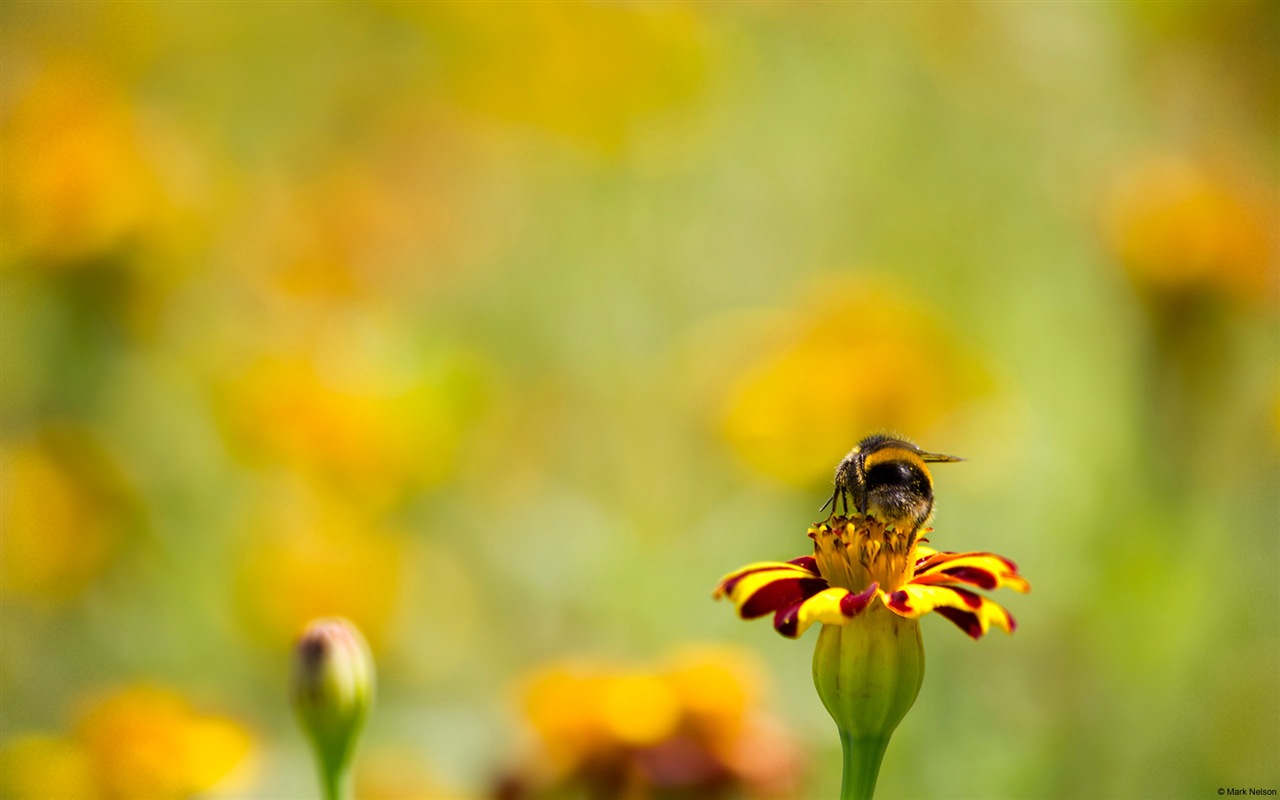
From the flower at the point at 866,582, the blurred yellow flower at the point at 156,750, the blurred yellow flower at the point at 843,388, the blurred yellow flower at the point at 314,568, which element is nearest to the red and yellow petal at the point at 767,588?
the flower at the point at 866,582

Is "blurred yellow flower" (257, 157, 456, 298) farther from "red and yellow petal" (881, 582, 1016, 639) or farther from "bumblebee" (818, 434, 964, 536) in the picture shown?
"red and yellow petal" (881, 582, 1016, 639)

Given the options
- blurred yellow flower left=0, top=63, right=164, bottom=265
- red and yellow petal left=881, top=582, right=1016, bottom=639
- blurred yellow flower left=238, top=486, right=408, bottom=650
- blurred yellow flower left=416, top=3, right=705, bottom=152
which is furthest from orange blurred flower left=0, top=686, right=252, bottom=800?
blurred yellow flower left=416, top=3, right=705, bottom=152

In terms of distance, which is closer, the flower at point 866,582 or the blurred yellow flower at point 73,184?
the flower at point 866,582

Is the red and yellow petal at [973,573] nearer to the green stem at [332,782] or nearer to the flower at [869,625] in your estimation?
the flower at [869,625]

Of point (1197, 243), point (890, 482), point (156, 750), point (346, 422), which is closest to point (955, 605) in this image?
point (890, 482)

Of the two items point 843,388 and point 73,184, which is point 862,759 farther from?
point 73,184

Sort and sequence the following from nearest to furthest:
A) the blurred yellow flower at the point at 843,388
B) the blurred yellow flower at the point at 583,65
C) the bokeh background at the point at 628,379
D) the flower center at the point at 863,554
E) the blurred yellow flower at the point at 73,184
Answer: the flower center at the point at 863,554
the bokeh background at the point at 628,379
the blurred yellow flower at the point at 843,388
the blurred yellow flower at the point at 73,184
the blurred yellow flower at the point at 583,65

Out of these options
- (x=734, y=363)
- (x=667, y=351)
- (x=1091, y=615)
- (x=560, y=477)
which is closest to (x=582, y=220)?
(x=667, y=351)
